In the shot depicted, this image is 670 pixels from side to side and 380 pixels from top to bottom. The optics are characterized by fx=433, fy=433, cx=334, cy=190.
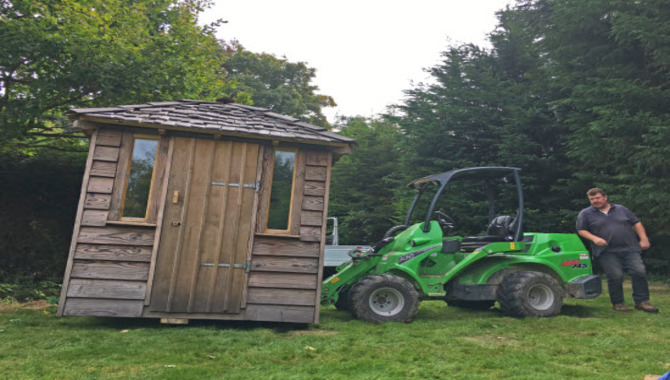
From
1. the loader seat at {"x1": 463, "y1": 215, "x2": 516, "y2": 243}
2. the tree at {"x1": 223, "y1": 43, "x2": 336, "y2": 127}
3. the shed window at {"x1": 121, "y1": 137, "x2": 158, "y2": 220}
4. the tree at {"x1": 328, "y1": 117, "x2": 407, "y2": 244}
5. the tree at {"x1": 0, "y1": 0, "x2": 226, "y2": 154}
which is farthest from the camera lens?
the tree at {"x1": 223, "y1": 43, "x2": 336, "y2": 127}

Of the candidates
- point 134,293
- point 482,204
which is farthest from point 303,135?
point 482,204

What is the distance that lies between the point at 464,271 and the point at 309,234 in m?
2.38

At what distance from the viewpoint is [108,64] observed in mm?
8266

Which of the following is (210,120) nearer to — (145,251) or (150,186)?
(150,186)

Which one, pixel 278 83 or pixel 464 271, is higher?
pixel 278 83

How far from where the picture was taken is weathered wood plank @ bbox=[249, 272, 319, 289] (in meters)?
5.33

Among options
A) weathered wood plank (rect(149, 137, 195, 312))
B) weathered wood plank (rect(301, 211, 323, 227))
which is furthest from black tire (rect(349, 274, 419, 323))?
weathered wood plank (rect(149, 137, 195, 312))

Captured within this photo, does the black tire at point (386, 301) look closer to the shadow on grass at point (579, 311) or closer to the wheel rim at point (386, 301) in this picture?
the wheel rim at point (386, 301)

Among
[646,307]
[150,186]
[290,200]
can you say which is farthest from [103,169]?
[646,307]

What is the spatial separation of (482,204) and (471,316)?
6.01 metres

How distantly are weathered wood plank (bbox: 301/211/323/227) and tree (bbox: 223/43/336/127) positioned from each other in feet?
56.2

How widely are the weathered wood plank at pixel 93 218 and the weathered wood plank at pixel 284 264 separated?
182cm

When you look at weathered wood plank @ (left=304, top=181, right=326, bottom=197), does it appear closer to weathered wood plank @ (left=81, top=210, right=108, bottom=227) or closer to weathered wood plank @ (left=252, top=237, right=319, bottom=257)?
weathered wood plank @ (left=252, top=237, right=319, bottom=257)

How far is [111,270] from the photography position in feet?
16.6
